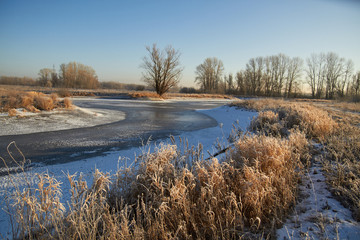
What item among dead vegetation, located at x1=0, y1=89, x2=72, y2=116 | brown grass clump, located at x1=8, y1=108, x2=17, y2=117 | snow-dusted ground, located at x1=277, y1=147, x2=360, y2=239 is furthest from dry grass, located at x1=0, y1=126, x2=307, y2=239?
dead vegetation, located at x1=0, y1=89, x2=72, y2=116

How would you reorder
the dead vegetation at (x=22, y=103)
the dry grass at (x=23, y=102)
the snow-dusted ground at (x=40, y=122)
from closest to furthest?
the snow-dusted ground at (x=40, y=122) → the dead vegetation at (x=22, y=103) → the dry grass at (x=23, y=102)

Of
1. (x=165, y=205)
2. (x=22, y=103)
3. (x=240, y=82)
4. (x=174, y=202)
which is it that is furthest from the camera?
(x=240, y=82)

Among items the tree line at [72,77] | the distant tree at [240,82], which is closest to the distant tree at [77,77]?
the tree line at [72,77]

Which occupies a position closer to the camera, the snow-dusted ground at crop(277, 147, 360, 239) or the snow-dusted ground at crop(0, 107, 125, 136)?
the snow-dusted ground at crop(277, 147, 360, 239)

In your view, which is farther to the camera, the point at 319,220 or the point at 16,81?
the point at 16,81

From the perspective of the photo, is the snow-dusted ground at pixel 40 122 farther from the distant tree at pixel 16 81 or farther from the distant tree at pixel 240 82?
the distant tree at pixel 16 81

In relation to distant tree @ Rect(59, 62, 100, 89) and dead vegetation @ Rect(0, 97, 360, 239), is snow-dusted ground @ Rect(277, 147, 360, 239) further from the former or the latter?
distant tree @ Rect(59, 62, 100, 89)

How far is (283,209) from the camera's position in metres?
2.52

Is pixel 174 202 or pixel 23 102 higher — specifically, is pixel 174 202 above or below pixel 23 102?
below

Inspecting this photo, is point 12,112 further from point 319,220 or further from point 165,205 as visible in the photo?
point 319,220

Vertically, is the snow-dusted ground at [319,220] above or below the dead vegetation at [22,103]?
below

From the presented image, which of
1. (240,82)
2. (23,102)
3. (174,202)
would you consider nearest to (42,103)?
(23,102)

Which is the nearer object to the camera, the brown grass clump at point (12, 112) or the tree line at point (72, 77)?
the brown grass clump at point (12, 112)

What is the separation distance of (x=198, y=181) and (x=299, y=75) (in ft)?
197
